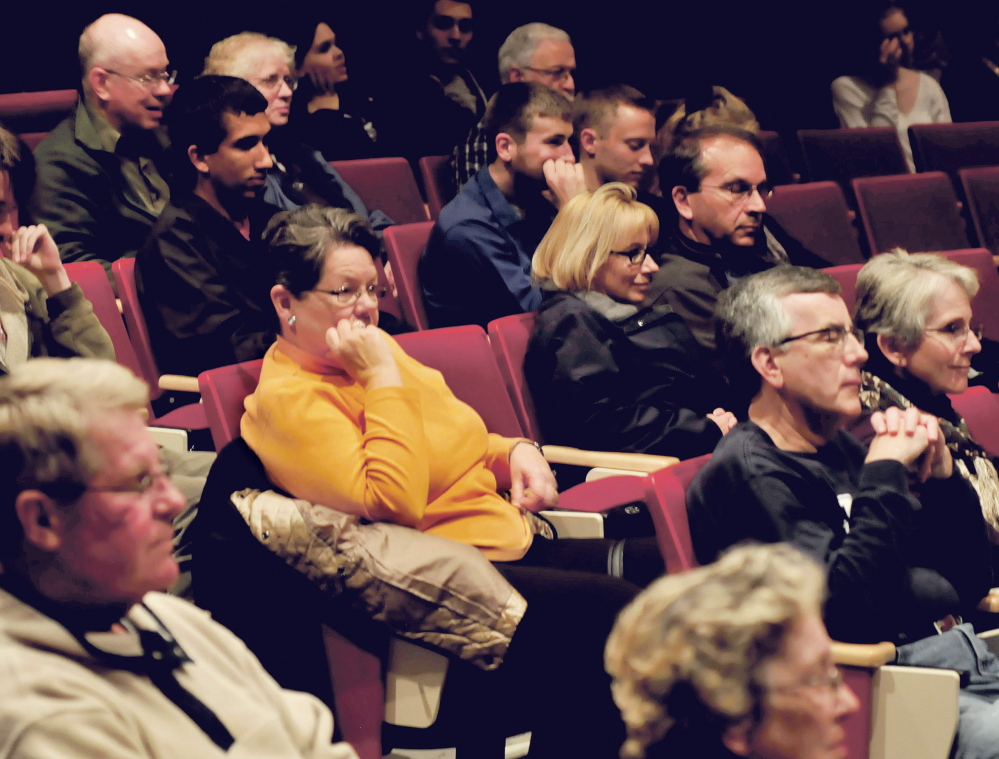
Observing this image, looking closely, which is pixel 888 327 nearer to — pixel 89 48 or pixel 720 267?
pixel 720 267

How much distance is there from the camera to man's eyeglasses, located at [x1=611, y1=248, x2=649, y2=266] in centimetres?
256

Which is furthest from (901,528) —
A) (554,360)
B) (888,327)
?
(554,360)

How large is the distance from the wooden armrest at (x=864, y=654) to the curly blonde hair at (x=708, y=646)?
644 mm

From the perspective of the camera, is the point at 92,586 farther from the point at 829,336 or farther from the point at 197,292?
the point at 197,292

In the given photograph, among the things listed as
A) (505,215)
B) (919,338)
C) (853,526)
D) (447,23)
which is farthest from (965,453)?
(447,23)

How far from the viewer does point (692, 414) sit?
246cm

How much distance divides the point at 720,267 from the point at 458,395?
81cm

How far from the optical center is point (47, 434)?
1059 mm

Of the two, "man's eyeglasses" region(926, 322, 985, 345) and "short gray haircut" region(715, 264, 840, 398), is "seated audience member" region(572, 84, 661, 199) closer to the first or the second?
"man's eyeglasses" region(926, 322, 985, 345)

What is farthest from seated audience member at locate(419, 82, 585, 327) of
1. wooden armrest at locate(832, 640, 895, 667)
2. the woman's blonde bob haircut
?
wooden armrest at locate(832, 640, 895, 667)

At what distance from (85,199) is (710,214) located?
1.45 m

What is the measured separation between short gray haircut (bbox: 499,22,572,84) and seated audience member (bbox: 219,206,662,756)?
2.21 m

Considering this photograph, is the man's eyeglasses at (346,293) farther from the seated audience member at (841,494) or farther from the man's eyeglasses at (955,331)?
the man's eyeglasses at (955,331)

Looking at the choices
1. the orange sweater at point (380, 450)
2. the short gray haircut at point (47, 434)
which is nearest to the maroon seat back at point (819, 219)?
the orange sweater at point (380, 450)
